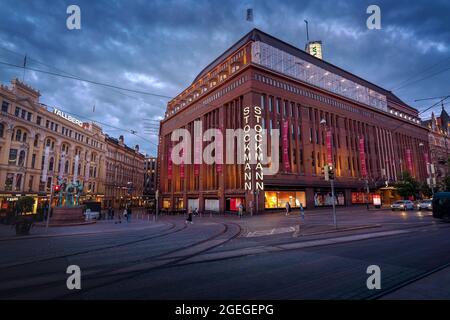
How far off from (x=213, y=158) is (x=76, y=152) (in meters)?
35.0

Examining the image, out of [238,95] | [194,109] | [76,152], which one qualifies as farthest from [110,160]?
[238,95]

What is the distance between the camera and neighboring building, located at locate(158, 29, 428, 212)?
3922cm

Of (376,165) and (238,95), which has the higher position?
(238,95)

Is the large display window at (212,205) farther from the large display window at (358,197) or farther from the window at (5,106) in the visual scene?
the window at (5,106)

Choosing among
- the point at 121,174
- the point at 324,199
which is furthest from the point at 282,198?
the point at 121,174

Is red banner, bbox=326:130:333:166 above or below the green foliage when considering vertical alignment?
above

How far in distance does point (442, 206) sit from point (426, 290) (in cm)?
2126

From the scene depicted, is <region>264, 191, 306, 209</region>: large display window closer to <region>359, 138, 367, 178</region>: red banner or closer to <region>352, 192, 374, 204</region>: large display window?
<region>352, 192, 374, 204</region>: large display window

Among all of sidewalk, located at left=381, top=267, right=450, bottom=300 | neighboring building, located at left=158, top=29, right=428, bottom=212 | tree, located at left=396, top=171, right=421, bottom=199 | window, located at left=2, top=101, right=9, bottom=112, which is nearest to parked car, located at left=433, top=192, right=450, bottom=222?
neighboring building, located at left=158, top=29, right=428, bottom=212

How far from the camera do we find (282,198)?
39000 millimetres

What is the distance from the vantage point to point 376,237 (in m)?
12.3

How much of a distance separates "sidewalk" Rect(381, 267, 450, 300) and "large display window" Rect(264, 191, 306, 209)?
30.8 m

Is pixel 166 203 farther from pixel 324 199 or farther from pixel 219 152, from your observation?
pixel 324 199
